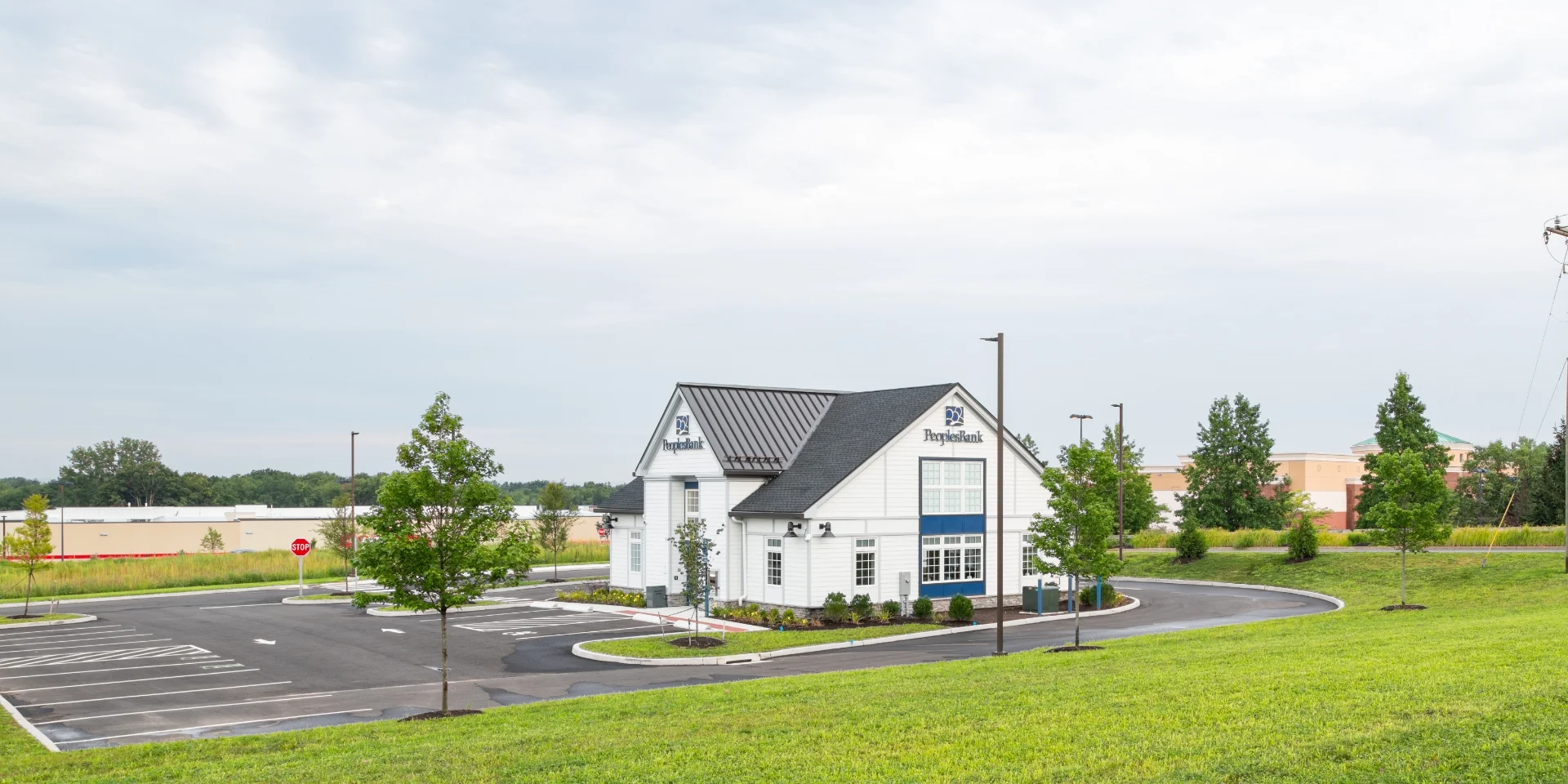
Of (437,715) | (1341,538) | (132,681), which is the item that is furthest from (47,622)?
(1341,538)

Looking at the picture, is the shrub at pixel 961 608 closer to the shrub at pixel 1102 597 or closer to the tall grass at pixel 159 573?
the shrub at pixel 1102 597

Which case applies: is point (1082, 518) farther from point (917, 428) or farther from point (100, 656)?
point (100, 656)

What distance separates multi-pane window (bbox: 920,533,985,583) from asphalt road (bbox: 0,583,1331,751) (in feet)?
15.1

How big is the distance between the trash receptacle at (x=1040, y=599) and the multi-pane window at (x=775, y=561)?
8.57 meters

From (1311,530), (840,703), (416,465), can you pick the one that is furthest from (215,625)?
(1311,530)

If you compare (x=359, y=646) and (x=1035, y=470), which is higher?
(x=1035, y=470)

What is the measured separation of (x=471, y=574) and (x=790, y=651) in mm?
12282

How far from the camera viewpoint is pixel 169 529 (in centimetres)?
9794

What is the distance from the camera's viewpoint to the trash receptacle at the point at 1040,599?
39.9 metres

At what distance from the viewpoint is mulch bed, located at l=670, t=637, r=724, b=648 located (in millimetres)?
29953

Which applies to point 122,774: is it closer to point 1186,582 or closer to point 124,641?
point 124,641

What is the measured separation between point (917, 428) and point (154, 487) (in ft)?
450

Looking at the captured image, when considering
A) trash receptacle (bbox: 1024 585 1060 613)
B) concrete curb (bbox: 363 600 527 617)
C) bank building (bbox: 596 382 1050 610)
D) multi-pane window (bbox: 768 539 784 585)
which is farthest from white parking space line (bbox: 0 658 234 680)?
trash receptacle (bbox: 1024 585 1060 613)

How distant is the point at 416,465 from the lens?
19594 mm
